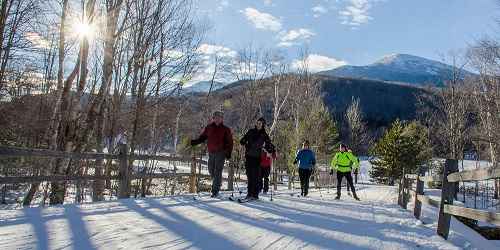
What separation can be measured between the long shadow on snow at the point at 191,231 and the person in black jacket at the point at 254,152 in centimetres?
376

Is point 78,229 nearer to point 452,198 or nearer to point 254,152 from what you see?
point 452,198

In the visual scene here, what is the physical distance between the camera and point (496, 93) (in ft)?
95.5

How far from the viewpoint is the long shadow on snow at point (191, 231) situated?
5082 mm

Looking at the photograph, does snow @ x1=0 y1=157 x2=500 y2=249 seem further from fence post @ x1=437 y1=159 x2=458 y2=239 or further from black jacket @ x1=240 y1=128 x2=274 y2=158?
black jacket @ x1=240 y1=128 x2=274 y2=158

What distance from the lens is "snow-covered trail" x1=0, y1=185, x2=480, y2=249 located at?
4914 mm

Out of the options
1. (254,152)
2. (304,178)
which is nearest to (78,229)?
(254,152)

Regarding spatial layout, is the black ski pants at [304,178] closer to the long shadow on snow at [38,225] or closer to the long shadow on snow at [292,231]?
the long shadow on snow at [292,231]

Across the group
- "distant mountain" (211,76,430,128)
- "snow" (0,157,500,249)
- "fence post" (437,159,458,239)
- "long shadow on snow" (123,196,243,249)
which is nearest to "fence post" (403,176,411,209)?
"snow" (0,157,500,249)

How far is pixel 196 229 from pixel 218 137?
5080 mm

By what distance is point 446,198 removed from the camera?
23.7 feet

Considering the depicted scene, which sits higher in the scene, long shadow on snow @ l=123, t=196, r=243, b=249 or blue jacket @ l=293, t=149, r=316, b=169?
blue jacket @ l=293, t=149, r=316, b=169

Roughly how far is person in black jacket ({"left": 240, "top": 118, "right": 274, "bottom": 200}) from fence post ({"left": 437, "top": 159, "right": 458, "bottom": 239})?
4.60 metres

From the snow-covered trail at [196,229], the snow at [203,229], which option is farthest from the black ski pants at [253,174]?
the snow-covered trail at [196,229]

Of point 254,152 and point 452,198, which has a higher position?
point 254,152
